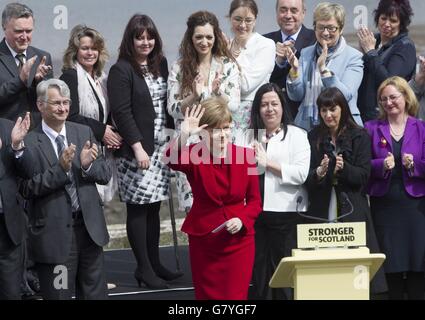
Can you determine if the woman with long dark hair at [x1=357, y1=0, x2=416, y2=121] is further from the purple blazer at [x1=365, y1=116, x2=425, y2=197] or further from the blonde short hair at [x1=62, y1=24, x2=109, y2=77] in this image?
the blonde short hair at [x1=62, y1=24, x2=109, y2=77]

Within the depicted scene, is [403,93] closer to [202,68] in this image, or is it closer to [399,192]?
[399,192]

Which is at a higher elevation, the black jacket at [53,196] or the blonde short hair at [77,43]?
the blonde short hair at [77,43]

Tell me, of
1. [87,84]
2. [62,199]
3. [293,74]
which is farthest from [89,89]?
[293,74]

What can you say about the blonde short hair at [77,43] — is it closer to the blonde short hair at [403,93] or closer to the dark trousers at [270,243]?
the dark trousers at [270,243]

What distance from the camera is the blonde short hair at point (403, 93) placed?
7.71 m

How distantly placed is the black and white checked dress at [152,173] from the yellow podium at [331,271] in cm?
192

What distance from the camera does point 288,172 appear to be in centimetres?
764

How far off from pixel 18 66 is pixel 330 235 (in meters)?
2.71

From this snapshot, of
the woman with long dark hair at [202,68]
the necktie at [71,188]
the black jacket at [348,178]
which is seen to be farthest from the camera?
the woman with long dark hair at [202,68]

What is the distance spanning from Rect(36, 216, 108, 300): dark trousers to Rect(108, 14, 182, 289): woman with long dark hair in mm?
872

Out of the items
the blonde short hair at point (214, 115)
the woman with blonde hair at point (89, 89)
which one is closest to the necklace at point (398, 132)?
the blonde short hair at point (214, 115)

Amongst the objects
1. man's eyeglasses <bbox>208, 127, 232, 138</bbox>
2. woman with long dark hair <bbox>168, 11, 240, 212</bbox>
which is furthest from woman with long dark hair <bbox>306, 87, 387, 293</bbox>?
man's eyeglasses <bbox>208, 127, 232, 138</bbox>

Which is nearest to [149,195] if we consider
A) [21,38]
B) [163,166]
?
[163,166]
